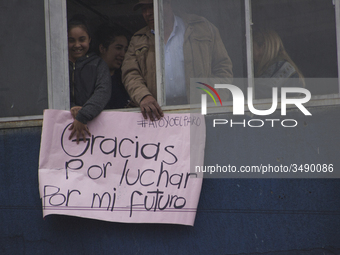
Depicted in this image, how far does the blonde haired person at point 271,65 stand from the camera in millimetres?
2877

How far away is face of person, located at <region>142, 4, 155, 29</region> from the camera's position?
124 inches

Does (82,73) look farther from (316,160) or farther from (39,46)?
(316,160)

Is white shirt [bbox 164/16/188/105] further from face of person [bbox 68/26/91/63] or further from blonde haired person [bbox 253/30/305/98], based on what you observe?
face of person [bbox 68/26/91/63]

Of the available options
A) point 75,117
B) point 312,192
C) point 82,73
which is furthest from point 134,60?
point 312,192

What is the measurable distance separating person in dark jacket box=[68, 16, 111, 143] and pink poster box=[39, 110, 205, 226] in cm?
10

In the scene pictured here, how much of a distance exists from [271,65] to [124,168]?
1.43 m

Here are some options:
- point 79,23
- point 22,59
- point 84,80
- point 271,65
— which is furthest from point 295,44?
point 22,59

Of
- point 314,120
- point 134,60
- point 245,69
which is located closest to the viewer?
point 314,120

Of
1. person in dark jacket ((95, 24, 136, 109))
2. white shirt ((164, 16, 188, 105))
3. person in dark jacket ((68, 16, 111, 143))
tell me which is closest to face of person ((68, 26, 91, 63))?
person in dark jacket ((68, 16, 111, 143))

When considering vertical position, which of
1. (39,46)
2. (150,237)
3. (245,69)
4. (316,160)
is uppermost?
(39,46)

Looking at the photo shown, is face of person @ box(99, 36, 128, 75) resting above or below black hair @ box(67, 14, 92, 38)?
below

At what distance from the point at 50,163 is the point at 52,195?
0.26 metres

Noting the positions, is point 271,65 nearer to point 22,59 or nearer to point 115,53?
point 115,53

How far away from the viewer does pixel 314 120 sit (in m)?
2.77
